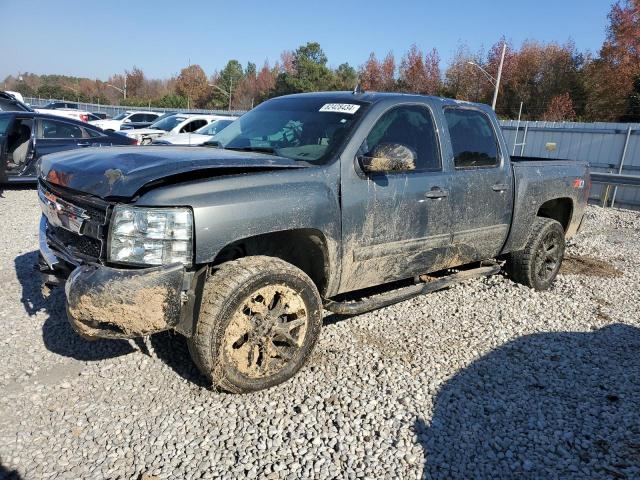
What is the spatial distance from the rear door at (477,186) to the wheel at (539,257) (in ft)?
2.01

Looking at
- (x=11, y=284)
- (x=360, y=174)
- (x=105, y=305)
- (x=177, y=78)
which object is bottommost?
(x=11, y=284)

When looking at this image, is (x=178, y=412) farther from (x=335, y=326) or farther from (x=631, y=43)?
(x=631, y=43)

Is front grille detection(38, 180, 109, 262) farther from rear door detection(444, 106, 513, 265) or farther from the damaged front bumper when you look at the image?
rear door detection(444, 106, 513, 265)

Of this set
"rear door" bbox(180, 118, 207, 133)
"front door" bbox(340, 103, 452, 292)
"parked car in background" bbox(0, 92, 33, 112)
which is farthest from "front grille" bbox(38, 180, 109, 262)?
"rear door" bbox(180, 118, 207, 133)

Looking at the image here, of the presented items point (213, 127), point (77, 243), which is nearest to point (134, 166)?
point (77, 243)

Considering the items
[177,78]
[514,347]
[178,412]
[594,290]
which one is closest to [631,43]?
[594,290]

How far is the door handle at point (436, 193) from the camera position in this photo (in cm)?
407

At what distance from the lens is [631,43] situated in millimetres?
36156

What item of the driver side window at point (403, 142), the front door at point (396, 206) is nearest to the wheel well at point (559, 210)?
the front door at point (396, 206)

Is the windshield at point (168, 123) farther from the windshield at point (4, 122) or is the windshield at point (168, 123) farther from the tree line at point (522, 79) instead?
the tree line at point (522, 79)

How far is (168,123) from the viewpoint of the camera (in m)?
16.5

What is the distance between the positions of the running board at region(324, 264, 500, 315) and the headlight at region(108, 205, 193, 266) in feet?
4.34

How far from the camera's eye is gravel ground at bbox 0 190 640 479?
271cm

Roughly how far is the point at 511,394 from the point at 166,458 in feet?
7.56
